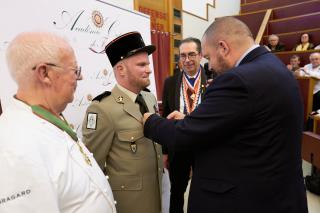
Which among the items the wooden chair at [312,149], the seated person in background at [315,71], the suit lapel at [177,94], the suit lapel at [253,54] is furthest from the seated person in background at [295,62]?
the suit lapel at [253,54]

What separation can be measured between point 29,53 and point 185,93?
4.81 feet

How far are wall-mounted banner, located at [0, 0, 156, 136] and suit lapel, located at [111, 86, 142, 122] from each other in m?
0.72

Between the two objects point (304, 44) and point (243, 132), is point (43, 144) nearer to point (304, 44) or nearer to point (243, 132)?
point (243, 132)

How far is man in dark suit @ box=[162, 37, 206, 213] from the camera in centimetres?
211

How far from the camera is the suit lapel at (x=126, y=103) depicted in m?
1.39

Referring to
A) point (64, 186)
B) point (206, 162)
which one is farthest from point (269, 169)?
point (64, 186)

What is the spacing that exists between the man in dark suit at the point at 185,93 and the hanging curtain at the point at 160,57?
242 cm

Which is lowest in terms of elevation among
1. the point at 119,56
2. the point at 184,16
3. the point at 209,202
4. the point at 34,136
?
the point at 209,202

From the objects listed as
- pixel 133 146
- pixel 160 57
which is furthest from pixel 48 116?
pixel 160 57

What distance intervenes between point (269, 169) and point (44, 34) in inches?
40.7

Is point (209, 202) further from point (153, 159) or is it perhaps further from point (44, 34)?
point (44, 34)

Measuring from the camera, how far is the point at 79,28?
7.32ft

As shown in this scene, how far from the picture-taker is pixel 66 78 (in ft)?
3.01

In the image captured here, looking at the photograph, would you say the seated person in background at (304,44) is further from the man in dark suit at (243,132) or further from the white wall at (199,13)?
the man in dark suit at (243,132)
